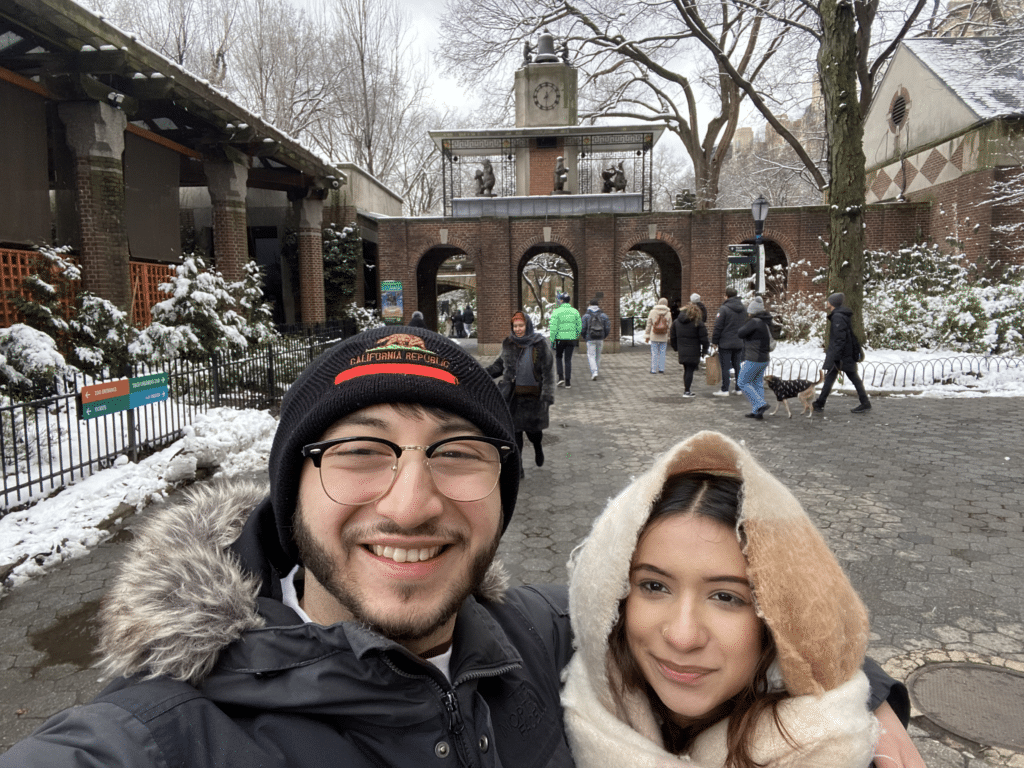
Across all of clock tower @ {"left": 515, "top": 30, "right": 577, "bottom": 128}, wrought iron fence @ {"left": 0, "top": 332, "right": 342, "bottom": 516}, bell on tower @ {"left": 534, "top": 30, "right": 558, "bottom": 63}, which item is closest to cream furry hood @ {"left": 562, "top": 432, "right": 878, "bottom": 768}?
wrought iron fence @ {"left": 0, "top": 332, "right": 342, "bottom": 516}

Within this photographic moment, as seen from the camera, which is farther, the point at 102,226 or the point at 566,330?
the point at 566,330

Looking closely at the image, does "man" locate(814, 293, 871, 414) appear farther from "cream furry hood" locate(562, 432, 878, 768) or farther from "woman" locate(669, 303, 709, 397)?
"cream furry hood" locate(562, 432, 878, 768)

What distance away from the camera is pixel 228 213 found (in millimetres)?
15859

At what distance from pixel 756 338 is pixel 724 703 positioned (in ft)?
31.8

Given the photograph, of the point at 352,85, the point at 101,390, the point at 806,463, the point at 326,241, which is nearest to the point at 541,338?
the point at 806,463

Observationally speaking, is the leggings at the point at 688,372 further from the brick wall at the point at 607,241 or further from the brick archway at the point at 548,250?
the brick archway at the point at 548,250

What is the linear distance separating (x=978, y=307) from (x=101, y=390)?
18.1 metres

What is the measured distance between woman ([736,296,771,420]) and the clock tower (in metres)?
20.9

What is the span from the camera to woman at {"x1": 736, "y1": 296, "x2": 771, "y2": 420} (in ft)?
34.3

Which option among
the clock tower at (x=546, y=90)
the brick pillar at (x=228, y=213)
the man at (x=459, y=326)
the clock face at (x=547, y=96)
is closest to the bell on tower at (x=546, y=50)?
the clock tower at (x=546, y=90)

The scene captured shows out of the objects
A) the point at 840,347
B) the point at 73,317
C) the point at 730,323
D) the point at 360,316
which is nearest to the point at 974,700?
the point at 840,347

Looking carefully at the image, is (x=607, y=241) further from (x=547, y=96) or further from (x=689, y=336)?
(x=689, y=336)

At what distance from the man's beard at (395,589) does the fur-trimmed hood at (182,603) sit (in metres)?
0.07

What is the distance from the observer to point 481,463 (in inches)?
53.8
